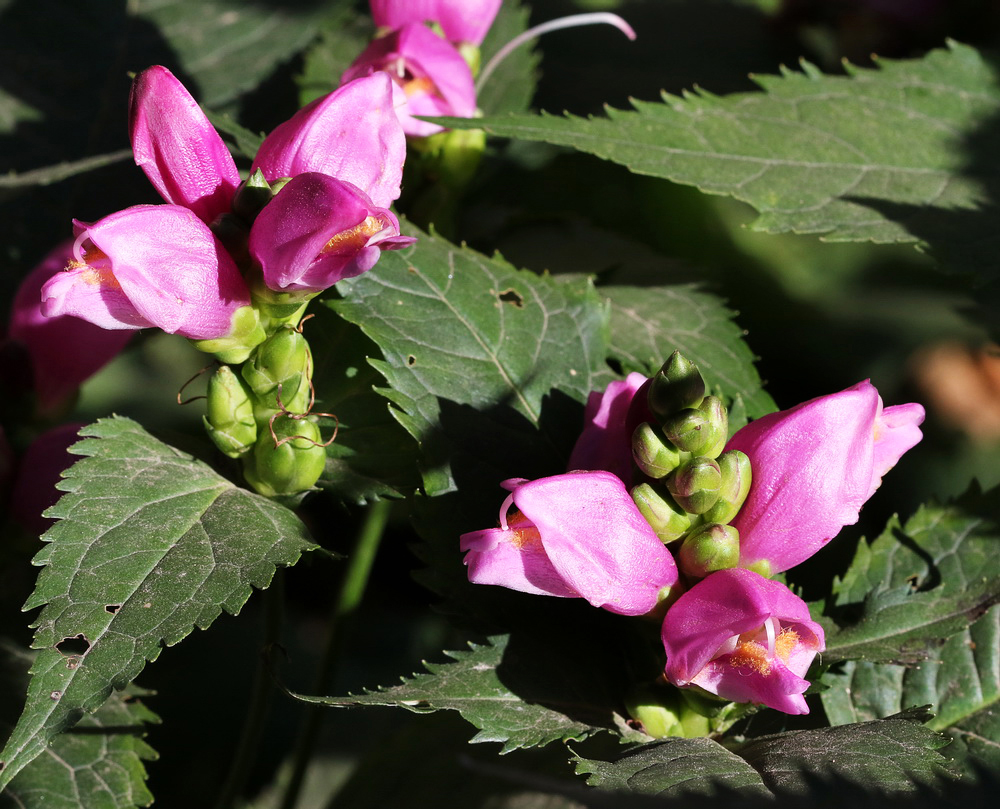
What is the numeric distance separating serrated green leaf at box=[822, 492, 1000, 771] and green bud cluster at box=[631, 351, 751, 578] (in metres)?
0.18

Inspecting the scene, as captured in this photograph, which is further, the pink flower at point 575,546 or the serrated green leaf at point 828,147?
the serrated green leaf at point 828,147

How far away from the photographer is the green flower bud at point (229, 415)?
60 cm

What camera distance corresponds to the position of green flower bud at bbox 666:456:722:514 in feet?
1.71

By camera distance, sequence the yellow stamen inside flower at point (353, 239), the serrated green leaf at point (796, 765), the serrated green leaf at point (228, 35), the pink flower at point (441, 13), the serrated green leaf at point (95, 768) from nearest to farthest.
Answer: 1. the serrated green leaf at point (796, 765)
2. the yellow stamen inside flower at point (353, 239)
3. the serrated green leaf at point (95, 768)
4. the pink flower at point (441, 13)
5. the serrated green leaf at point (228, 35)

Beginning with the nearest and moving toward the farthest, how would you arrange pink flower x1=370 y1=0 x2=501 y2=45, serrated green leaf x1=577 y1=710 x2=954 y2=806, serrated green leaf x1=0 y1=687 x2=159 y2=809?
serrated green leaf x1=577 y1=710 x2=954 y2=806 < serrated green leaf x1=0 y1=687 x2=159 y2=809 < pink flower x1=370 y1=0 x2=501 y2=45

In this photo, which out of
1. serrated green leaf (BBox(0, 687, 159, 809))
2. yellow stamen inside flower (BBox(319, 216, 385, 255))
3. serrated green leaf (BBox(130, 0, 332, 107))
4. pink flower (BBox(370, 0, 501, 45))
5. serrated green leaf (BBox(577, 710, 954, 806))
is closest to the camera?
serrated green leaf (BBox(577, 710, 954, 806))

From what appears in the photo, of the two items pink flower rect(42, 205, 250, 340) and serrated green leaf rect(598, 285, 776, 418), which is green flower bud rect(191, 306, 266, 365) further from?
serrated green leaf rect(598, 285, 776, 418)

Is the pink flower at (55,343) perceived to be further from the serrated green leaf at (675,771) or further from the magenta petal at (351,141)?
the serrated green leaf at (675,771)

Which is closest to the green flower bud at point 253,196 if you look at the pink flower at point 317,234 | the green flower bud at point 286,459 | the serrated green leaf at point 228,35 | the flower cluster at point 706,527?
the pink flower at point 317,234

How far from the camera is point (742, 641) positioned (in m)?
0.52

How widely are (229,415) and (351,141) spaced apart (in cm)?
18

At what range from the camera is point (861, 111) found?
84cm

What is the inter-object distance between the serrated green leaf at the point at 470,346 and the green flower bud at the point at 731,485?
0.12 m

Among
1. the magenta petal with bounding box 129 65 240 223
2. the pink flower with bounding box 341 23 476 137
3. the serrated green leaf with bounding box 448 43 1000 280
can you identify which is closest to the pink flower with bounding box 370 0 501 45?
the pink flower with bounding box 341 23 476 137
